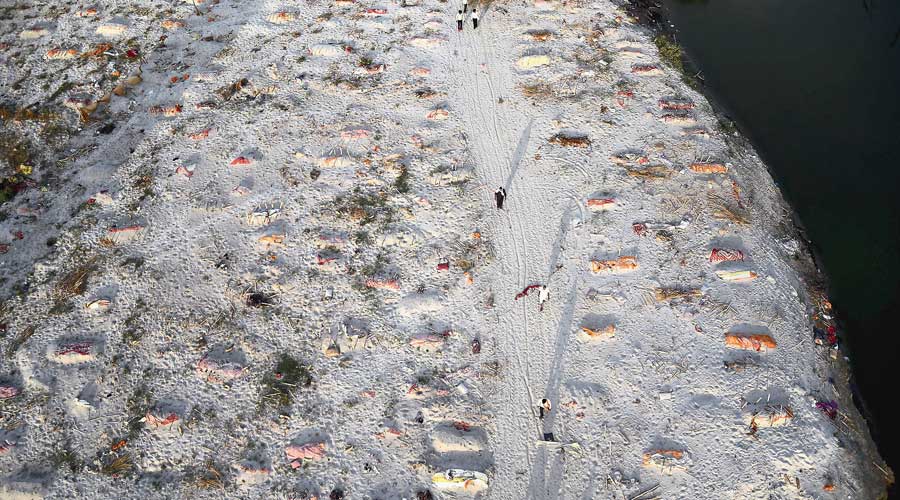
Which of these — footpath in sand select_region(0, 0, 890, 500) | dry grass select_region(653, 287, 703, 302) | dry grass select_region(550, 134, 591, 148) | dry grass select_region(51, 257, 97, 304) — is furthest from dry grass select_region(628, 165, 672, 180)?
dry grass select_region(51, 257, 97, 304)

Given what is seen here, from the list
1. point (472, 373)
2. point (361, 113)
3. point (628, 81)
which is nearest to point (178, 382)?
point (472, 373)

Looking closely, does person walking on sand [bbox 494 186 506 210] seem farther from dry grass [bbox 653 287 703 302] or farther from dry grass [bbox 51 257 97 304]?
dry grass [bbox 51 257 97 304]

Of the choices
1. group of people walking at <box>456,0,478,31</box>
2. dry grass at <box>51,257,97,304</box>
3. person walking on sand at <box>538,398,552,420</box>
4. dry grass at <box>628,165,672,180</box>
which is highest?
group of people walking at <box>456,0,478,31</box>

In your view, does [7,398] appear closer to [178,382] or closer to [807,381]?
[178,382]

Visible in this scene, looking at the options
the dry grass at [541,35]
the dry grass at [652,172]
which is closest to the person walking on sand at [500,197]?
the dry grass at [652,172]

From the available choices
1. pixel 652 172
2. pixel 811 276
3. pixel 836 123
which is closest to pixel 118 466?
pixel 652 172
